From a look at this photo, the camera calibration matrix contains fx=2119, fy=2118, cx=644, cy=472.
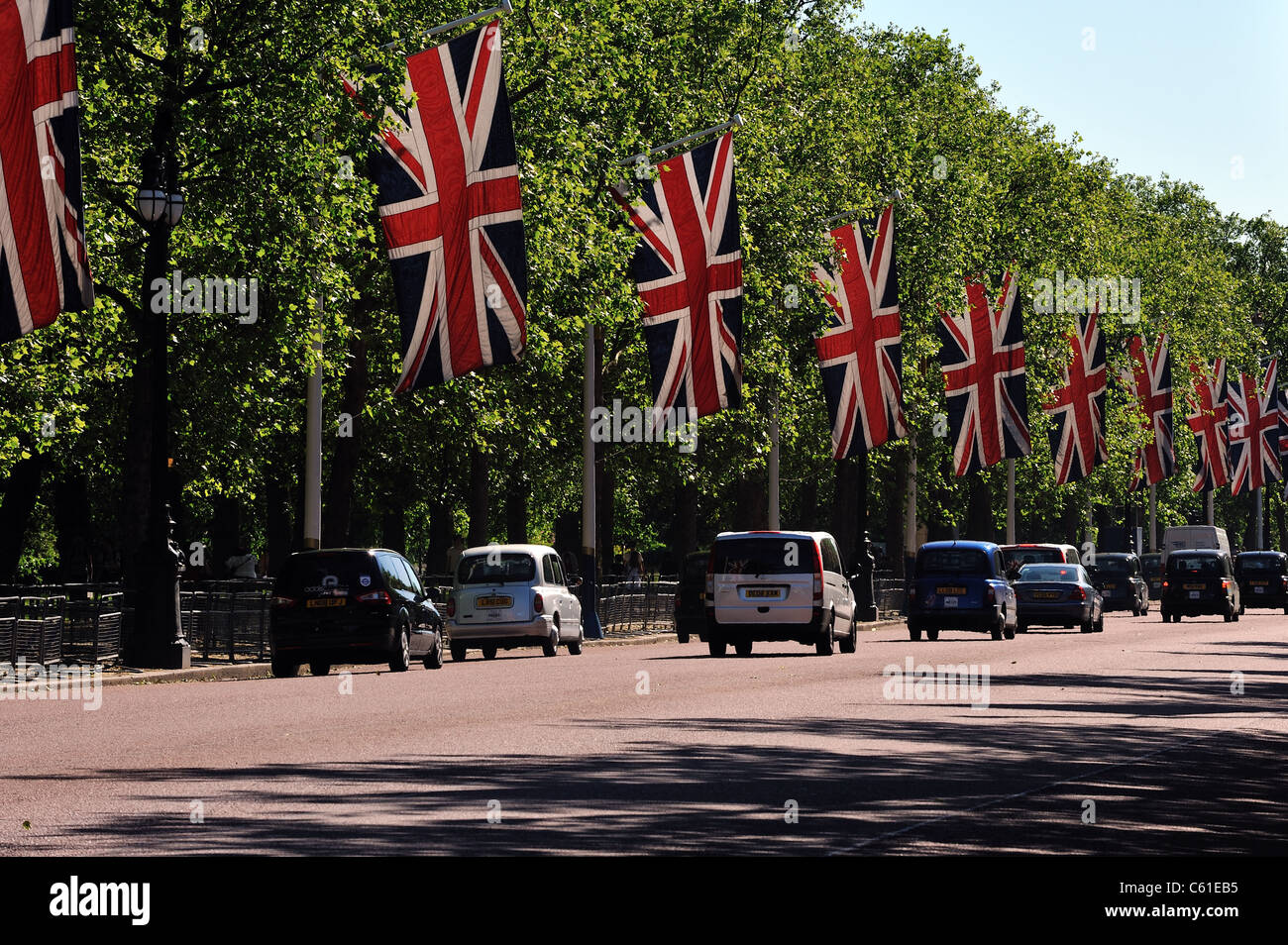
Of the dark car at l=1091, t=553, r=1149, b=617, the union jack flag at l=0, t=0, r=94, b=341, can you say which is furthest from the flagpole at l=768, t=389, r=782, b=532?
the union jack flag at l=0, t=0, r=94, b=341

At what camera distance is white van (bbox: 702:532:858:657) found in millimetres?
33594

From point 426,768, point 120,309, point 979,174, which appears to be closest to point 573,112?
point 120,309

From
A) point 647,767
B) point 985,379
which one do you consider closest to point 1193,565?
point 985,379

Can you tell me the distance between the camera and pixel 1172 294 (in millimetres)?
96750

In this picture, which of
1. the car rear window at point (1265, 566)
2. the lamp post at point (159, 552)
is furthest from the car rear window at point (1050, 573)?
the lamp post at point (159, 552)

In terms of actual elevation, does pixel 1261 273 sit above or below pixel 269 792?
above

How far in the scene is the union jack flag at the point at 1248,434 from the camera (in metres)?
86.7

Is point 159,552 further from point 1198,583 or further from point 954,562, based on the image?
point 1198,583

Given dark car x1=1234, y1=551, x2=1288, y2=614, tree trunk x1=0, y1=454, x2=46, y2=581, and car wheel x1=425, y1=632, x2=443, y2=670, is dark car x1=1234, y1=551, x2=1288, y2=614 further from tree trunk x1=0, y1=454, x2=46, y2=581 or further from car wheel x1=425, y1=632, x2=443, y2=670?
car wheel x1=425, y1=632, x2=443, y2=670

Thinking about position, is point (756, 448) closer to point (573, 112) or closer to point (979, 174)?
point (573, 112)

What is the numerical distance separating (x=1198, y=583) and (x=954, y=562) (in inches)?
632

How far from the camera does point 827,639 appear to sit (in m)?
34.8

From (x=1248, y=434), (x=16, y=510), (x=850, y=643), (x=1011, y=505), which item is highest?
(x=1248, y=434)
